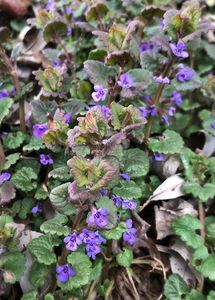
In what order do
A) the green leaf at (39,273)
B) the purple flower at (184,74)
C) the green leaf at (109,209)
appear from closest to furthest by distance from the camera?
the green leaf at (109,209) → the green leaf at (39,273) → the purple flower at (184,74)

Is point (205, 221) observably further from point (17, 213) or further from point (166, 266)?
point (17, 213)

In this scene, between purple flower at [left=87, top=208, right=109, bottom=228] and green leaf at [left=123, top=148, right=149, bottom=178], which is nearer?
purple flower at [left=87, top=208, right=109, bottom=228]

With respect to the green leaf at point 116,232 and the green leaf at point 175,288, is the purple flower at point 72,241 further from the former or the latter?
the green leaf at point 175,288

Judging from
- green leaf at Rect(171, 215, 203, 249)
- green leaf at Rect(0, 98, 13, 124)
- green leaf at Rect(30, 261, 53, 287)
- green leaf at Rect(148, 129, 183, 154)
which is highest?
green leaf at Rect(0, 98, 13, 124)

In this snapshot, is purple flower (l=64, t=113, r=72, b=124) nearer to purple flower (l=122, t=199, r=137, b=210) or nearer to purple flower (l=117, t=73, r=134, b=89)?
purple flower (l=117, t=73, r=134, b=89)

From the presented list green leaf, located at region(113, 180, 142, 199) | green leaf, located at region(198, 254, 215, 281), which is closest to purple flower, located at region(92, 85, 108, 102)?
green leaf, located at region(113, 180, 142, 199)

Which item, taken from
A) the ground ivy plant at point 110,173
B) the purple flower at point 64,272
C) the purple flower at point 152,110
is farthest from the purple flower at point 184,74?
the purple flower at point 64,272

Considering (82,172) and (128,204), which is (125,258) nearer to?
(128,204)
